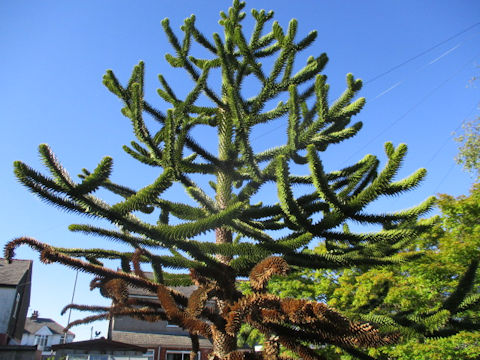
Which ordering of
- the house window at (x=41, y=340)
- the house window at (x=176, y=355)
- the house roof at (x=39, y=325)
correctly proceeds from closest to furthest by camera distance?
the house window at (x=176, y=355) → the house roof at (x=39, y=325) → the house window at (x=41, y=340)

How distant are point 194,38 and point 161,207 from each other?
3802 millimetres

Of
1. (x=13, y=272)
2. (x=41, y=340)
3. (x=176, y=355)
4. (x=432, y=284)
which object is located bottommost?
(x=176, y=355)

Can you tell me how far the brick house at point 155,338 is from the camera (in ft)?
69.2

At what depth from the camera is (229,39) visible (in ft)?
18.9

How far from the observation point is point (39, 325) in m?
54.1

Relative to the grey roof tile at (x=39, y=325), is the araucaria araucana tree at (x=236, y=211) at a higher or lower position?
lower

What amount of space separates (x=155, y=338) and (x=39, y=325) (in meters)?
43.0

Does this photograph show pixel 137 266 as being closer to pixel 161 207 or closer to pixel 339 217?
pixel 161 207

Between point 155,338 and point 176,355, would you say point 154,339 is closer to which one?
point 155,338

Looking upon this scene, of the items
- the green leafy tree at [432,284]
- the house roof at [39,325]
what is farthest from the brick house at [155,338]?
the house roof at [39,325]

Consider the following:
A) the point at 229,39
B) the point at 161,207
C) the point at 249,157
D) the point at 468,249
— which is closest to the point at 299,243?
the point at 249,157

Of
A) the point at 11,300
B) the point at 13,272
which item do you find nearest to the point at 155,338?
the point at 11,300

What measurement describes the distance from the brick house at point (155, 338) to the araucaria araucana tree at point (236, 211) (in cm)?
1749

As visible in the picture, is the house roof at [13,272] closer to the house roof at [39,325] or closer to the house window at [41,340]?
the house roof at [39,325]
